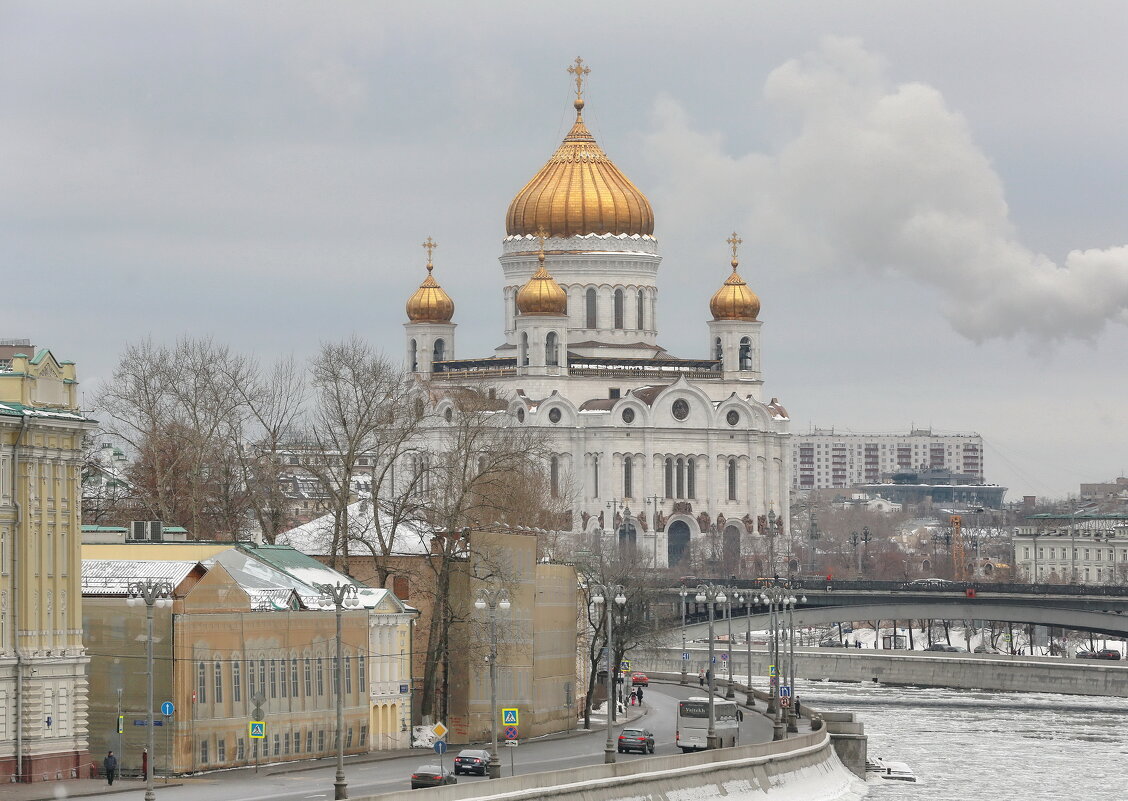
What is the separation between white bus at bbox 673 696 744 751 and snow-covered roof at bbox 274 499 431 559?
8499 mm

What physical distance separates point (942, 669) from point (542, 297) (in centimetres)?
4218

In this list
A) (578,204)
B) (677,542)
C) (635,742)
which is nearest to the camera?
(635,742)

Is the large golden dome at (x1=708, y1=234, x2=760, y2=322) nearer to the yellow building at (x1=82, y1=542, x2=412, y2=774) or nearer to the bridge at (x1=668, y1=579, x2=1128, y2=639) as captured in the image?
the bridge at (x1=668, y1=579, x2=1128, y2=639)

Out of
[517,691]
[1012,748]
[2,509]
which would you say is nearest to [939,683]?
[1012,748]

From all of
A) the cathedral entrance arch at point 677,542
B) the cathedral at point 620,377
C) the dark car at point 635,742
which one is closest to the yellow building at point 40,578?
the dark car at point 635,742

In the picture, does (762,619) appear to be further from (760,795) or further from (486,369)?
(760,795)

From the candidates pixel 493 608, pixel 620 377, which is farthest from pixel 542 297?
pixel 493 608

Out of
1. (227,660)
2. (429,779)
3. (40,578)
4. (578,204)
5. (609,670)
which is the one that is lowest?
(429,779)

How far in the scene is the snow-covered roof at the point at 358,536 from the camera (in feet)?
238

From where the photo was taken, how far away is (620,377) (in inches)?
6088

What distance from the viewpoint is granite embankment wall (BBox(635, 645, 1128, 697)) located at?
106938mm

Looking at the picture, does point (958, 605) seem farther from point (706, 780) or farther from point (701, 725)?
point (706, 780)

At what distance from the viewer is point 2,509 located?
5222 centimetres

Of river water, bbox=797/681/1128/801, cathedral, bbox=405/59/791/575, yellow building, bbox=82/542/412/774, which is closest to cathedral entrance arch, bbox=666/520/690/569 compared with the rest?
cathedral, bbox=405/59/791/575
